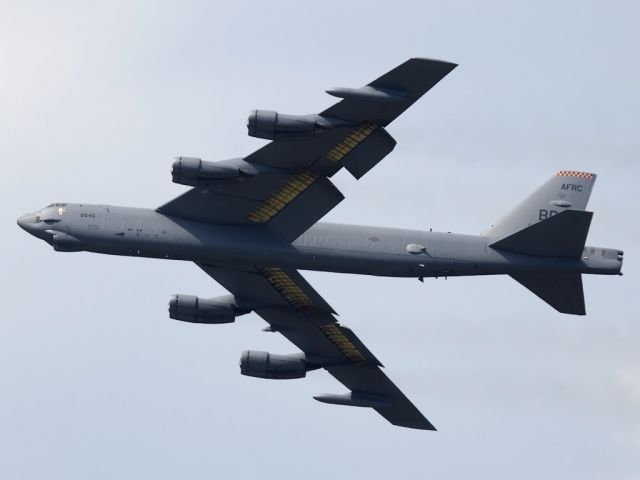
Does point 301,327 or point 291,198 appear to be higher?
point 291,198

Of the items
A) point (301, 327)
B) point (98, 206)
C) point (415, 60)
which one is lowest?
point (301, 327)

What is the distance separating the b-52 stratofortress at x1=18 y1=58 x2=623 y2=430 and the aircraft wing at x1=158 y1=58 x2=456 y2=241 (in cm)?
6

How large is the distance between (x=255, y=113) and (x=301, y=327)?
1453 centimetres

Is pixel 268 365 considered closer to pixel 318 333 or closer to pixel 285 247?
pixel 318 333

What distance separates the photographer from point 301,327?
7650 centimetres

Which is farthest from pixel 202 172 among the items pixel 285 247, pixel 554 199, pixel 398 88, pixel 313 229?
pixel 554 199

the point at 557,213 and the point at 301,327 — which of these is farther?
the point at 301,327

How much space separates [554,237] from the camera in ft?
227

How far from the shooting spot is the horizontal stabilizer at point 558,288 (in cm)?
7081

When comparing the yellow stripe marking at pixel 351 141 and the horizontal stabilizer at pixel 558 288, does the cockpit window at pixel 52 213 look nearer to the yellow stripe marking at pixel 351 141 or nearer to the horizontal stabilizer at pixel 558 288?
the yellow stripe marking at pixel 351 141

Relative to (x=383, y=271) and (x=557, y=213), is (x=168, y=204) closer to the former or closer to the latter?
(x=383, y=271)

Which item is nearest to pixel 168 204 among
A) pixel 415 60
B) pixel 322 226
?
pixel 322 226

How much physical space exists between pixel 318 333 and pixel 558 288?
12030 mm

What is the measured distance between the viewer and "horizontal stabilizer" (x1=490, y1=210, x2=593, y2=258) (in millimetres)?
68375
